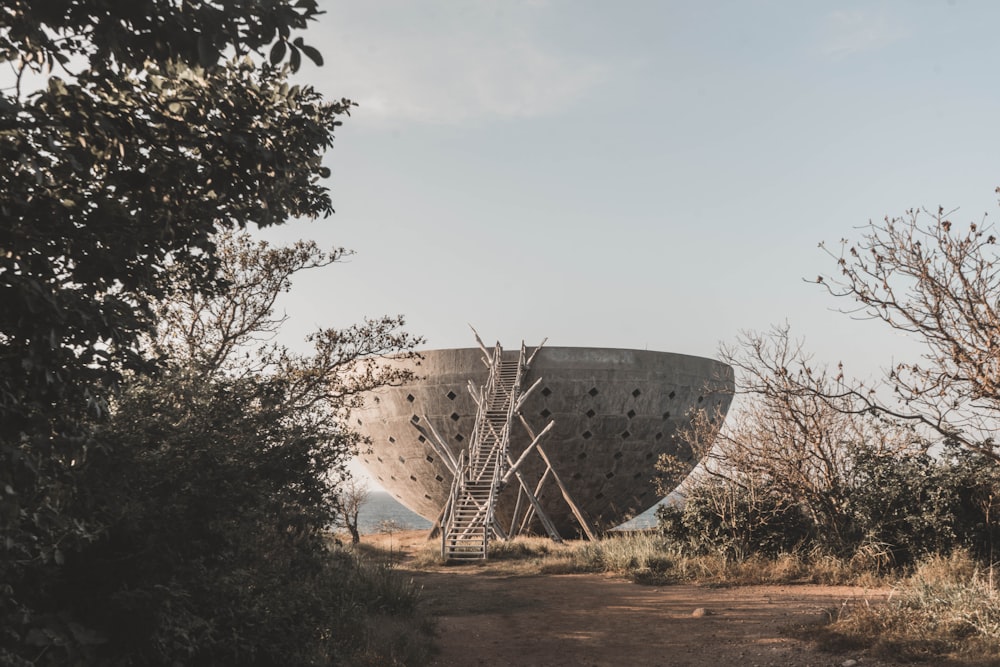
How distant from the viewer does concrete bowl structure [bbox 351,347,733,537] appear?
22094mm

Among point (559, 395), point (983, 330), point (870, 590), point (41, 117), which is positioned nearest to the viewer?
point (41, 117)

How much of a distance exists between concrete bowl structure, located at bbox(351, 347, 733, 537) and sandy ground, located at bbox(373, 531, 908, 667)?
26.5 ft

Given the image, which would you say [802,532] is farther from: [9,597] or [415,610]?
[9,597]

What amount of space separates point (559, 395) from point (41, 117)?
61.5ft

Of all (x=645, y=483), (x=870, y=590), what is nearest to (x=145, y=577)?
(x=870, y=590)

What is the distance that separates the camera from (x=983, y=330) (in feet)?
27.3

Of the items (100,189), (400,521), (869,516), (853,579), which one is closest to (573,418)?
(869,516)

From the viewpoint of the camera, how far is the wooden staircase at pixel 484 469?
18734mm

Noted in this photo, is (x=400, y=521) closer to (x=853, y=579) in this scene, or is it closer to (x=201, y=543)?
(x=853, y=579)

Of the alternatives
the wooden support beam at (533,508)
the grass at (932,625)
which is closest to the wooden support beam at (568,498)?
the wooden support beam at (533,508)

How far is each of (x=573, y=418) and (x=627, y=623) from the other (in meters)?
11.9

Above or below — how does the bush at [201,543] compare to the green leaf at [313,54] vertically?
below

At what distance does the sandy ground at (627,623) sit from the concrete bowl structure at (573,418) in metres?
8.08

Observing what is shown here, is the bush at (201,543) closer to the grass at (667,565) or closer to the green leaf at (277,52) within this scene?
the green leaf at (277,52)
